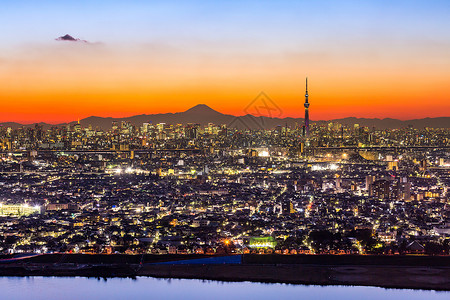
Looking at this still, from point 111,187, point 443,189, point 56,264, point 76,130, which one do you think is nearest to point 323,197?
point 443,189

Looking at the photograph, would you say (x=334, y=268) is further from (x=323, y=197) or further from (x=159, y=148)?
(x=159, y=148)

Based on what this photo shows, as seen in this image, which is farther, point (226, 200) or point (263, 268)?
point (226, 200)

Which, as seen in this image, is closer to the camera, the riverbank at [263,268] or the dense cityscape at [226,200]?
the riverbank at [263,268]

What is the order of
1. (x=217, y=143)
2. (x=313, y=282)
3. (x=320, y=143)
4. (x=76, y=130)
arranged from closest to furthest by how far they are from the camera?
(x=313, y=282) → (x=217, y=143) → (x=320, y=143) → (x=76, y=130)

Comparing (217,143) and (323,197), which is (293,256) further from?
(217,143)

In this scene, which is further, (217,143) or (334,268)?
(217,143)

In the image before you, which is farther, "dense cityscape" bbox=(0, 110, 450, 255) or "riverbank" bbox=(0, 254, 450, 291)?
"dense cityscape" bbox=(0, 110, 450, 255)

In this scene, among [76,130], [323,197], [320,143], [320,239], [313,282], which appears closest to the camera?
[313,282]

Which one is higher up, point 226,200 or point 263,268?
point 226,200
